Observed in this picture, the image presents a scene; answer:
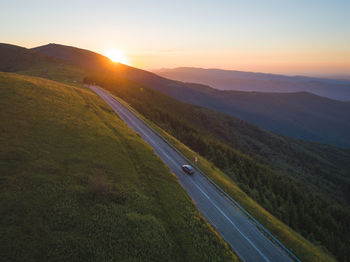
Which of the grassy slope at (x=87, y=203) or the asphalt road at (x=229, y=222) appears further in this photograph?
the asphalt road at (x=229, y=222)

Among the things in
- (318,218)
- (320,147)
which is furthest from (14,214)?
(320,147)

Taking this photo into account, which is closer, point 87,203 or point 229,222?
point 87,203

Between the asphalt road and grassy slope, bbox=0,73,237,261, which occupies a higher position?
grassy slope, bbox=0,73,237,261

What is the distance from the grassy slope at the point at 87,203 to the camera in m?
10.5

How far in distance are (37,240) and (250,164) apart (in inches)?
1367

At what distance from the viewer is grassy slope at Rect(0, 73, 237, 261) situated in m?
10.5

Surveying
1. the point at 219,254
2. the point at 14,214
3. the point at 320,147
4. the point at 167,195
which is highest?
the point at 14,214

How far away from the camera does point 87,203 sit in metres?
13.4

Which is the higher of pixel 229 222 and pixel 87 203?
pixel 87 203

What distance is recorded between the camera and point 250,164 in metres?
36.6

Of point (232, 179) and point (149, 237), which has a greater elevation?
point (149, 237)

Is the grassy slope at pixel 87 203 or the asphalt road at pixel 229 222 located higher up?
the grassy slope at pixel 87 203

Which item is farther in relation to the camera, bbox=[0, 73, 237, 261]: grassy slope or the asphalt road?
the asphalt road

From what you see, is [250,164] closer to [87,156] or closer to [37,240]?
[87,156]
